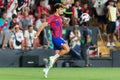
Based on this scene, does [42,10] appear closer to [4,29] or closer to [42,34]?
[42,34]

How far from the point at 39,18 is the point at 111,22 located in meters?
3.55

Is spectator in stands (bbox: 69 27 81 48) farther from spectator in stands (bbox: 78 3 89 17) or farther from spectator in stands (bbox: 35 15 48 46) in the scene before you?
spectator in stands (bbox: 78 3 89 17)

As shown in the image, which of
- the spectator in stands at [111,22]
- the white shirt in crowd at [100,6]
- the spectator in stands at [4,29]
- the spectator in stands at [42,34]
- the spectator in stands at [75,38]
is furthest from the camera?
the white shirt in crowd at [100,6]

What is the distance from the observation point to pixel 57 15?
1530 centimetres

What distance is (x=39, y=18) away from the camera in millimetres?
22469

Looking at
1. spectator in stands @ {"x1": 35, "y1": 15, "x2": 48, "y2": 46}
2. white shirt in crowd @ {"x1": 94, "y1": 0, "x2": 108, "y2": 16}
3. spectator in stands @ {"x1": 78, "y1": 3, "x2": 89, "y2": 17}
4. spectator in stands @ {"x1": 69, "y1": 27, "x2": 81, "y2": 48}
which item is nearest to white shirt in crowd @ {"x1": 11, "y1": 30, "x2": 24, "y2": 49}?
spectator in stands @ {"x1": 35, "y1": 15, "x2": 48, "y2": 46}

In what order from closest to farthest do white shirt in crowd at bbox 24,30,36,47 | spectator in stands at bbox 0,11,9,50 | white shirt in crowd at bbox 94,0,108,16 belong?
spectator in stands at bbox 0,11,9,50 < white shirt in crowd at bbox 24,30,36,47 < white shirt in crowd at bbox 94,0,108,16

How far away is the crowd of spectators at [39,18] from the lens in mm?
21328

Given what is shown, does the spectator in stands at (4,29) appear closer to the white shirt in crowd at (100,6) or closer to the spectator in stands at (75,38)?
the spectator in stands at (75,38)

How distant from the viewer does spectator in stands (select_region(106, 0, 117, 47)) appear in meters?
23.5

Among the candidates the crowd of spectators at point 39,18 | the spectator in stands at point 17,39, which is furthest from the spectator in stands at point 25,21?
the spectator in stands at point 17,39

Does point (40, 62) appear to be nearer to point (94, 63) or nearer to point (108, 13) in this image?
point (94, 63)

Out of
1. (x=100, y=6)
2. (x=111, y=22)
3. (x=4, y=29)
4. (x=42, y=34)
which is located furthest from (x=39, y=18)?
(x=111, y=22)

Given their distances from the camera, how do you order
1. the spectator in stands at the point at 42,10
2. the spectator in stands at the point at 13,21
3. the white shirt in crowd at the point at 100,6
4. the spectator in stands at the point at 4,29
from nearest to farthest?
the spectator in stands at the point at 4,29, the spectator in stands at the point at 13,21, the spectator in stands at the point at 42,10, the white shirt in crowd at the point at 100,6
